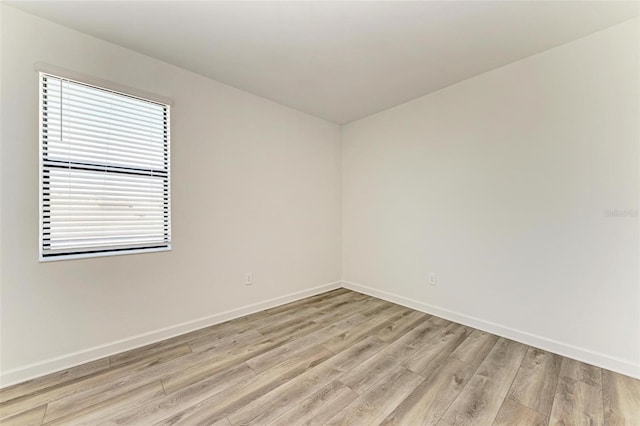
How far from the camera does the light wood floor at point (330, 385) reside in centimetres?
149

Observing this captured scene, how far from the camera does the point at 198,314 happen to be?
258 centimetres

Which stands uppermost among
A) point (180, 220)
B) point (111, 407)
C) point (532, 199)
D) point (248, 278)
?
point (532, 199)

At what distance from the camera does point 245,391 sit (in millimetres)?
1697

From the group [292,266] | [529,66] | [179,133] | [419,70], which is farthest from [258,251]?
[529,66]

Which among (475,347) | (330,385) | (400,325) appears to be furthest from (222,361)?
(475,347)

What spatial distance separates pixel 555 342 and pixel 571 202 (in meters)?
1.16

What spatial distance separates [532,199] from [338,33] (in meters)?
2.14

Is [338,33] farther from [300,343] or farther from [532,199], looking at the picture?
[300,343]

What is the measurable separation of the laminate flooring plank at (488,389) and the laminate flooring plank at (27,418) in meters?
2.30

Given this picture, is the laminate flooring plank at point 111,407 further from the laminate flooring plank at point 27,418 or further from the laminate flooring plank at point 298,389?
→ the laminate flooring plank at point 298,389

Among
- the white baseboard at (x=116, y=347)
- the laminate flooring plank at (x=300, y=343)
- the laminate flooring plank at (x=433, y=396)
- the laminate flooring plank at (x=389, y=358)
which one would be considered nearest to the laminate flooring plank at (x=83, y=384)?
the white baseboard at (x=116, y=347)

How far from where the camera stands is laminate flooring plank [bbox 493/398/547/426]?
4.73ft

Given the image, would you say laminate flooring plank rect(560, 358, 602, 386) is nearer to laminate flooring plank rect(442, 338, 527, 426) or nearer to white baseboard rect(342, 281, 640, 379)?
white baseboard rect(342, 281, 640, 379)

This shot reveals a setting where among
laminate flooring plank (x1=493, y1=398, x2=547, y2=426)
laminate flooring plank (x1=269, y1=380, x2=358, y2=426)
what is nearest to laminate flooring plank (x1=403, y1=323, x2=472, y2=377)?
laminate flooring plank (x1=493, y1=398, x2=547, y2=426)
